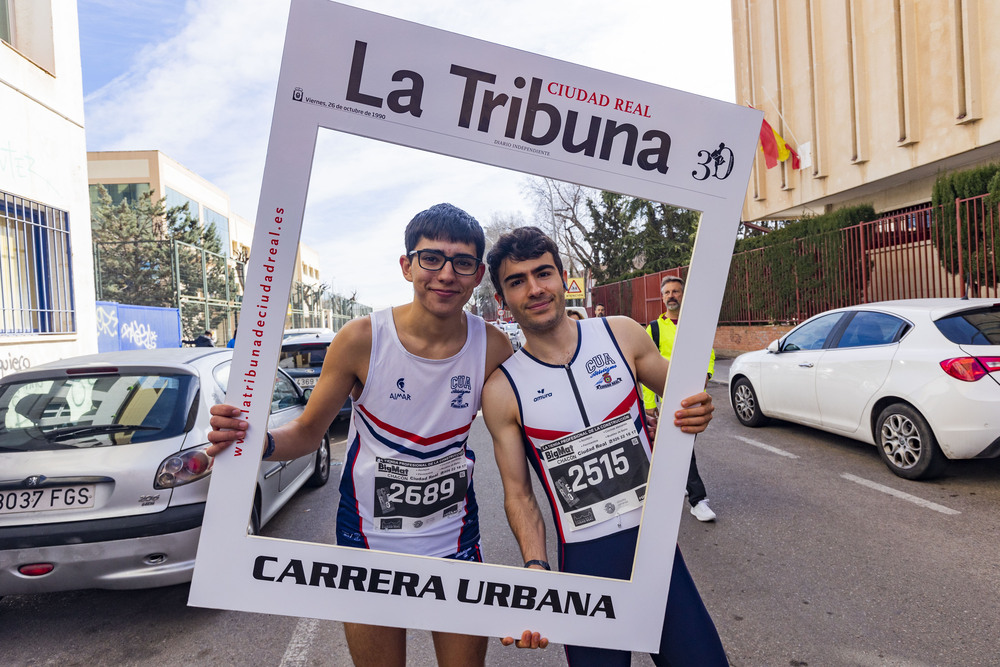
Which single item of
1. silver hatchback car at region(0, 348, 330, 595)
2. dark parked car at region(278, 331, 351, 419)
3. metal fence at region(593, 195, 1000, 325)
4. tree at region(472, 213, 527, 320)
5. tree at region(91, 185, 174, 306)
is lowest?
silver hatchback car at region(0, 348, 330, 595)

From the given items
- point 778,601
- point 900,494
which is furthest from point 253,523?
point 900,494

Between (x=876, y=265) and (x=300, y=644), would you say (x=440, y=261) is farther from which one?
(x=876, y=265)

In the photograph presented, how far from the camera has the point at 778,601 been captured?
10.8ft

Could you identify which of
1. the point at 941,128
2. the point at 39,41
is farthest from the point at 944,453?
the point at 39,41

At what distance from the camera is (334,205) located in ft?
5.12

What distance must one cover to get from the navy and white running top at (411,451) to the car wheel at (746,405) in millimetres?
7047

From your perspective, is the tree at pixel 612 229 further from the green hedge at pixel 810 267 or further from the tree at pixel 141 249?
the tree at pixel 141 249

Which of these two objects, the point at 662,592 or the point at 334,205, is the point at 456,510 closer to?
the point at 662,592

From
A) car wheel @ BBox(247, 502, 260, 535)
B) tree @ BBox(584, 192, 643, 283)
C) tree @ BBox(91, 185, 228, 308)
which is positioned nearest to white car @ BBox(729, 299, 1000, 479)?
tree @ BBox(584, 192, 643, 283)

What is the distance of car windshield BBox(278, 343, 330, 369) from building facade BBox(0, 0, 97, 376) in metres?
9.83

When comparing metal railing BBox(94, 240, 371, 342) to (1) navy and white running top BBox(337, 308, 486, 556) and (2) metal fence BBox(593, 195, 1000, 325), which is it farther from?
(2) metal fence BBox(593, 195, 1000, 325)

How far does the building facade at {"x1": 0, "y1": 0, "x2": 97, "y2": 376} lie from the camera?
9.86m

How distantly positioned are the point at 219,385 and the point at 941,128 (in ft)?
47.6

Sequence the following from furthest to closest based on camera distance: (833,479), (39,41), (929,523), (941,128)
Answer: (941,128) < (39,41) < (833,479) < (929,523)
